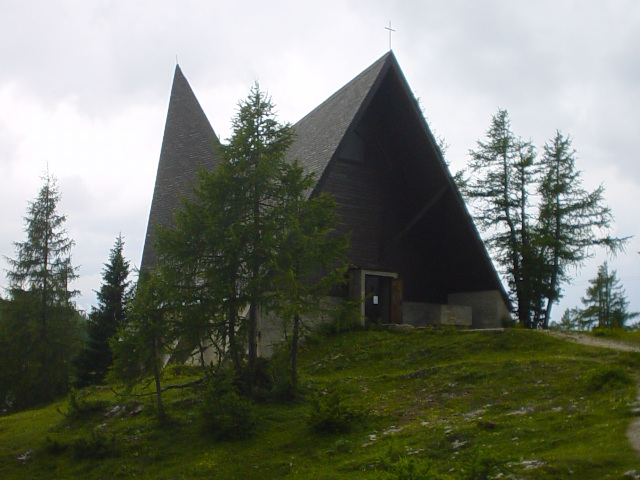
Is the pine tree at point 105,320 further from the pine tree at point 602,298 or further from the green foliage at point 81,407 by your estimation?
the pine tree at point 602,298

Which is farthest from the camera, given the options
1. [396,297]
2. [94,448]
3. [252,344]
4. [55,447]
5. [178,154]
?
[178,154]

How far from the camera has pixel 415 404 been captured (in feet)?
37.9

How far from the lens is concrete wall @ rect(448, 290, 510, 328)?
21.5 meters

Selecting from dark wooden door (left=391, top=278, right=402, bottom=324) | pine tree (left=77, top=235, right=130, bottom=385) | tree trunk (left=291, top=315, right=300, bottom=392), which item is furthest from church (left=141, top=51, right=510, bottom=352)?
tree trunk (left=291, top=315, right=300, bottom=392)

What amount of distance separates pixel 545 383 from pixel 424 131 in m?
10.7

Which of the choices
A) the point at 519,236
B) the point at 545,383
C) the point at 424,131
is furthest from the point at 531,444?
the point at 519,236

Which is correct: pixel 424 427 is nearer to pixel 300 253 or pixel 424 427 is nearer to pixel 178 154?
pixel 300 253

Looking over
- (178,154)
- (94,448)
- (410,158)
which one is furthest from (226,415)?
(178,154)

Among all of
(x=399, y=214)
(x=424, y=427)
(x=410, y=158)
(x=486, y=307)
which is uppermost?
(x=410, y=158)

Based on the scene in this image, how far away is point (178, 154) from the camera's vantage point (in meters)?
27.5

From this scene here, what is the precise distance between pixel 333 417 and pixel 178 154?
19027 mm

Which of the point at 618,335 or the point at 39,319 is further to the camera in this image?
the point at 39,319

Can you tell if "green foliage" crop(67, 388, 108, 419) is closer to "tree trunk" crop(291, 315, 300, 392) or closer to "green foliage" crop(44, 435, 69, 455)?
"green foliage" crop(44, 435, 69, 455)

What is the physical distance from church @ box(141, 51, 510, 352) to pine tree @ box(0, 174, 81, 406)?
507 cm
